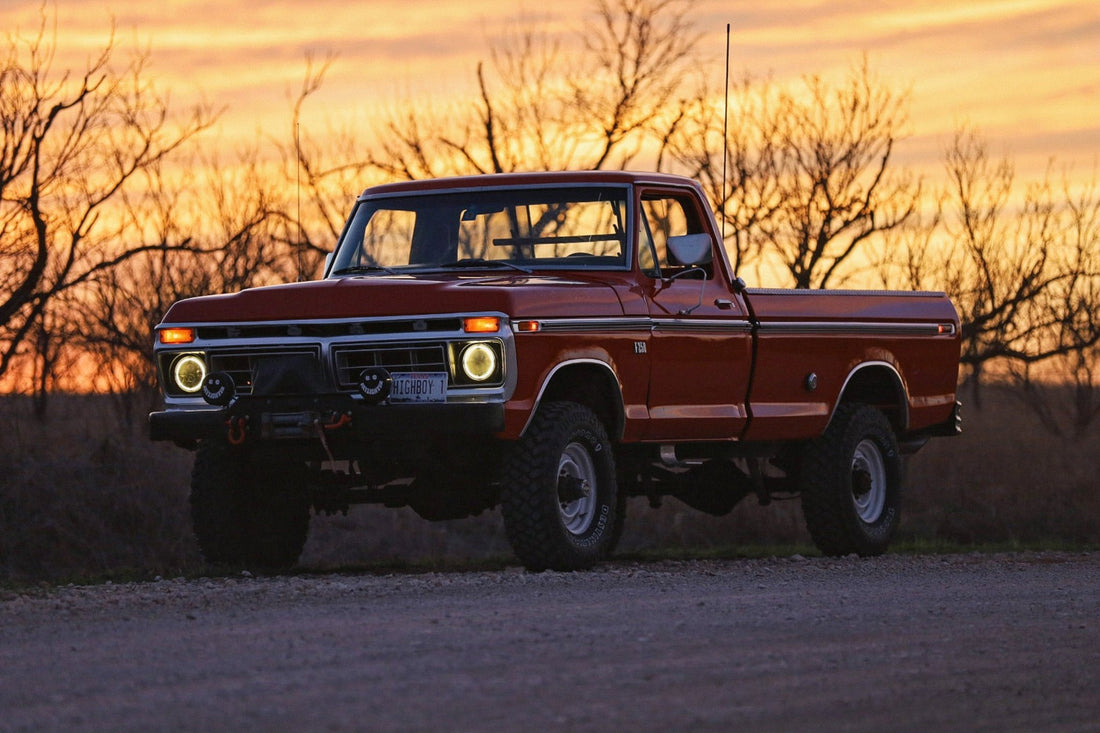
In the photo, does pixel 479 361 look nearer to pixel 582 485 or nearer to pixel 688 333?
pixel 582 485

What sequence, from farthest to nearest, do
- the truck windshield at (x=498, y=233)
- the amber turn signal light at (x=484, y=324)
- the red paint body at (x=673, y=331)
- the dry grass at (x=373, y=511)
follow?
the dry grass at (x=373, y=511)
the truck windshield at (x=498, y=233)
the red paint body at (x=673, y=331)
the amber turn signal light at (x=484, y=324)

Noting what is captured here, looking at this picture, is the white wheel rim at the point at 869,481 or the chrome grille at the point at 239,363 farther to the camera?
the white wheel rim at the point at 869,481

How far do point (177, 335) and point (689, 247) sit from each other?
305 cm

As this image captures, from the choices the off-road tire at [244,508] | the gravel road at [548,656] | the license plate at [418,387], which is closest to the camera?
the gravel road at [548,656]

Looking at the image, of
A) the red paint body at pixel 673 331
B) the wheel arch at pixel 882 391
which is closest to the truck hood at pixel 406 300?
the red paint body at pixel 673 331

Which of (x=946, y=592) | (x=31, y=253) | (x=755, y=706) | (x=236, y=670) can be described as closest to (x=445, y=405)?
(x=946, y=592)

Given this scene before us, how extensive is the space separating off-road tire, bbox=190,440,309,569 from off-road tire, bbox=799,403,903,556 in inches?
138

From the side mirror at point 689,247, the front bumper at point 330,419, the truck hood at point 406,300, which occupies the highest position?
the side mirror at point 689,247

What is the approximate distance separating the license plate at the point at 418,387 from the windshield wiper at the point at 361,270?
1472 millimetres

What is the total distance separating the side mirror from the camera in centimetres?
1155

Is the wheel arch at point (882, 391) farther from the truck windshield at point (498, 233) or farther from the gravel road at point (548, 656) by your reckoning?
the gravel road at point (548, 656)

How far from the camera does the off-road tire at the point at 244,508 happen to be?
37.7 ft

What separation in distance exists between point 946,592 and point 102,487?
17233 millimetres

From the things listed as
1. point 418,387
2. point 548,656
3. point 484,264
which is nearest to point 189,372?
point 418,387
